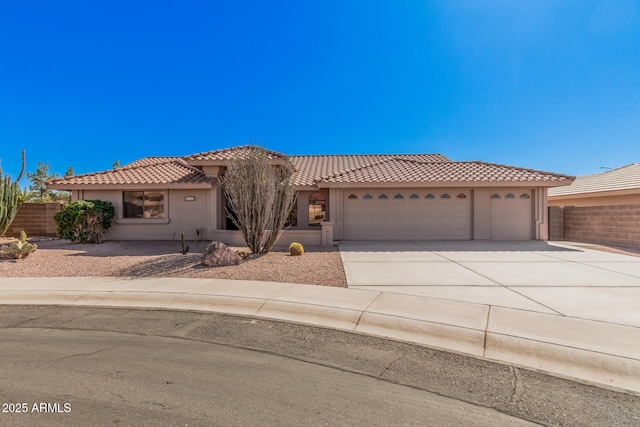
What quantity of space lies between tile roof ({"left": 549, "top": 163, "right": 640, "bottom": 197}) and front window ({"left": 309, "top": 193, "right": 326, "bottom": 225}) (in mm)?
15862

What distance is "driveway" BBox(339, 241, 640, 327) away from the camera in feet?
19.2

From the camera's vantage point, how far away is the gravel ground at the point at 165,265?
8242mm

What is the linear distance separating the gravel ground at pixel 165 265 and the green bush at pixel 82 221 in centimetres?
93

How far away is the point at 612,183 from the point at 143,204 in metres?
26.3

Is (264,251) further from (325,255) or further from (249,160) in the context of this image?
(249,160)

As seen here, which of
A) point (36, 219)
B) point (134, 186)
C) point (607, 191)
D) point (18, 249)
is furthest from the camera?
point (607, 191)

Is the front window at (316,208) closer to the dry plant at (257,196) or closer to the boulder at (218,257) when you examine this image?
the dry plant at (257,196)

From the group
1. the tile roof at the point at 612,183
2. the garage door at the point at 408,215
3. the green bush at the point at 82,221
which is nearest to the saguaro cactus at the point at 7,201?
the green bush at the point at 82,221

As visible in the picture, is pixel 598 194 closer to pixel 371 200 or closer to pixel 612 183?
pixel 612 183

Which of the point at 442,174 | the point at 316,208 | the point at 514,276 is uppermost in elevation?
the point at 442,174

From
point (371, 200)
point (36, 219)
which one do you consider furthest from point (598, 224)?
point (36, 219)

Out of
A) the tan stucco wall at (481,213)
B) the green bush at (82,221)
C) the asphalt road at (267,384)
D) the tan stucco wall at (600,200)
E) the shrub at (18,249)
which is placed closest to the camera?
the asphalt road at (267,384)

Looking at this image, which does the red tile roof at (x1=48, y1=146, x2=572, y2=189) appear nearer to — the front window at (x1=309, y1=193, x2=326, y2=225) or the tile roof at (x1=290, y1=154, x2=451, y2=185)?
the front window at (x1=309, y1=193, x2=326, y2=225)

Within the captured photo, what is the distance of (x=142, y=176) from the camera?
1534cm
